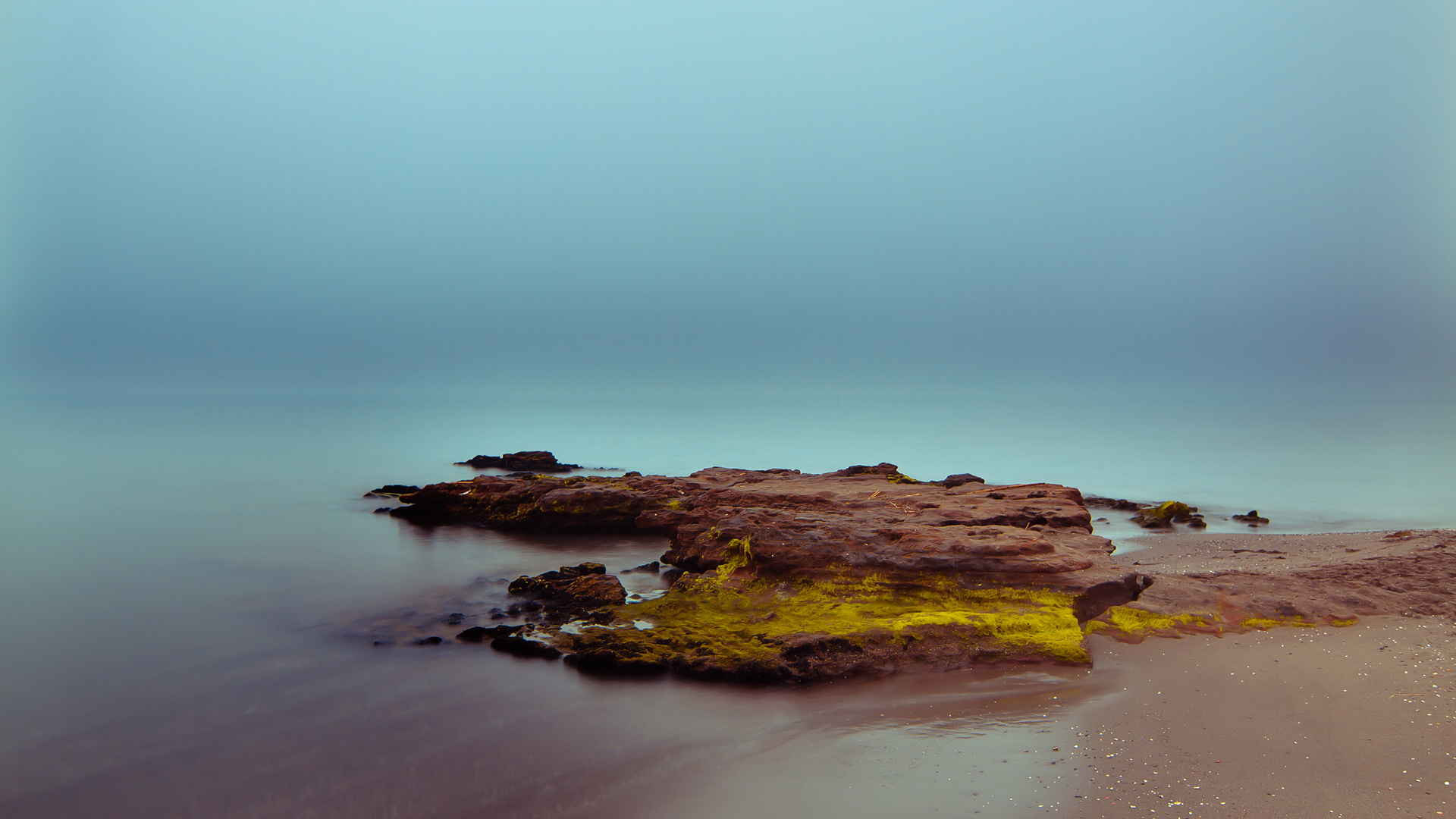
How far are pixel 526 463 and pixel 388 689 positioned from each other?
872 inches

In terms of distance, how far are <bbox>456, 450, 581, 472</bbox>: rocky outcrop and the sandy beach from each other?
22915 mm

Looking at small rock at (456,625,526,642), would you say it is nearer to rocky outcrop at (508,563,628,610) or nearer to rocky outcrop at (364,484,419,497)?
rocky outcrop at (508,563,628,610)

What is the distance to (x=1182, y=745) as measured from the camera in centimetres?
668

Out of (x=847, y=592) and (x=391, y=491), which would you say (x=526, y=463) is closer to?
(x=391, y=491)

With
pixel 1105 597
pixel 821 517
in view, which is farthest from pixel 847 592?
pixel 1105 597

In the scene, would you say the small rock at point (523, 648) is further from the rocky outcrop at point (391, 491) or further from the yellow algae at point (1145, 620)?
the rocky outcrop at point (391, 491)

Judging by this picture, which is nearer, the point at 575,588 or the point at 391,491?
the point at 575,588

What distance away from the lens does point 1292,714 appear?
7.19m

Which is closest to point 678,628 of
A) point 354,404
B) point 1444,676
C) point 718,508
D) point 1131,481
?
point 718,508

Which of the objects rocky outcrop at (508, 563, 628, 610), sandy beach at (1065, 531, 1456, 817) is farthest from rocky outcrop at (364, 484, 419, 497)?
sandy beach at (1065, 531, 1456, 817)

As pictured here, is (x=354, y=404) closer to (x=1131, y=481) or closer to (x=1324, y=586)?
(x=1131, y=481)

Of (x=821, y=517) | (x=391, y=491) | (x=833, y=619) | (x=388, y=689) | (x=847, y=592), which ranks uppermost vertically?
(x=391, y=491)

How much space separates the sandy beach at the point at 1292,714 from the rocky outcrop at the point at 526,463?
2292 centimetres

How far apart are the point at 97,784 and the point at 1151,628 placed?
35.7 ft
